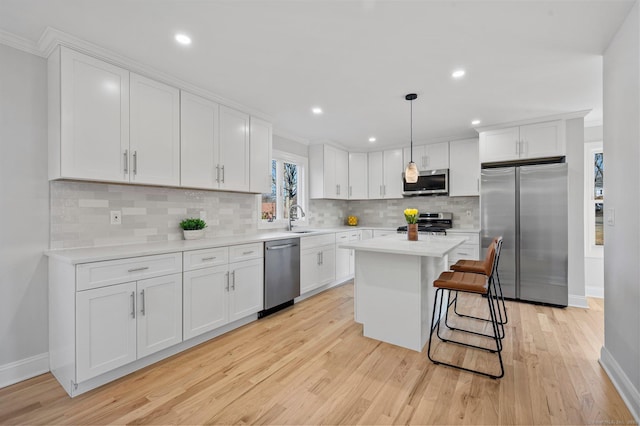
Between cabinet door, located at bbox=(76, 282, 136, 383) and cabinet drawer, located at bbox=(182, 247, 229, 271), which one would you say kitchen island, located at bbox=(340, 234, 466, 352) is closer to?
cabinet drawer, located at bbox=(182, 247, 229, 271)

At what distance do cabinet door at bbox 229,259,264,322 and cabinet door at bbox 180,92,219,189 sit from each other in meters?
0.89

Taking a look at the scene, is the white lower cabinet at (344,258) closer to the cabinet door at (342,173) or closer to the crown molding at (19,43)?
the cabinet door at (342,173)

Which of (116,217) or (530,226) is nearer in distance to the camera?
(116,217)

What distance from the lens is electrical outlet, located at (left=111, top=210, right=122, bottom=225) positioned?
242 cm

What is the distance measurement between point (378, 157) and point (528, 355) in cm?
380

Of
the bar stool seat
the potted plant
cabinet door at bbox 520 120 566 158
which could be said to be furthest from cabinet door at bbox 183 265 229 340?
cabinet door at bbox 520 120 566 158

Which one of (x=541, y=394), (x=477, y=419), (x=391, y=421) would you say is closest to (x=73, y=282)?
(x=391, y=421)

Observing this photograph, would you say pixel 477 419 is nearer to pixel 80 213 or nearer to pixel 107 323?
pixel 107 323

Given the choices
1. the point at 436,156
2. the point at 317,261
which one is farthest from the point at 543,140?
the point at 317,261

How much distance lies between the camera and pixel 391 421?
161 centimetres

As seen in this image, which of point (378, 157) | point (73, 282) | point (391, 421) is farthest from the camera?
point (378, 157)

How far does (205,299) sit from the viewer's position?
250 centimetres

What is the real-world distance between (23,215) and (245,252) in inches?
64.5

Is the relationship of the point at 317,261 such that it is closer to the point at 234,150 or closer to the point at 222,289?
the point at 222,289
